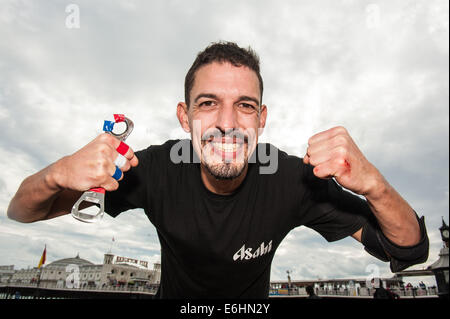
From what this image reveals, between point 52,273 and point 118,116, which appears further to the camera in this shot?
point 52,273

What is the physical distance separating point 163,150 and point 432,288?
43.4m

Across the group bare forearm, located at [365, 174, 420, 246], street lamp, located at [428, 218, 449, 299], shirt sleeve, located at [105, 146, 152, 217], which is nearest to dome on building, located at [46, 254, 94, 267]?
street lamp, located at [428, 218, 449, 299]

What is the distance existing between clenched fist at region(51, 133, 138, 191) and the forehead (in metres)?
1.23

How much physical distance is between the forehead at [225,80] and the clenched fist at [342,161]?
98cm

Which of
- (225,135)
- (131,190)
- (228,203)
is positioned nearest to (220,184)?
(228,203)

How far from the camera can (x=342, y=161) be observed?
1.97 meters

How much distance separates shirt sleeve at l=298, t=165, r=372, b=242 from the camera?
275cm

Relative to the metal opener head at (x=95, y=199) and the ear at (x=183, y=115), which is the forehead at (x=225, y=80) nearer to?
the ear at (x=183, y=115)

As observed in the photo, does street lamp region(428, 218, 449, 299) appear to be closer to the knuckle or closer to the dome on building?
the knuckle

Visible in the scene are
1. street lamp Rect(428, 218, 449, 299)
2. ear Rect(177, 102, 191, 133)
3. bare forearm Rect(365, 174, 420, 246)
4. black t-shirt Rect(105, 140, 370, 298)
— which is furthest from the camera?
street lamp Rect(428, 218, 449, 299)

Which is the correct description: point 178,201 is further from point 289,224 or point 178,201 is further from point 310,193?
point 310,193

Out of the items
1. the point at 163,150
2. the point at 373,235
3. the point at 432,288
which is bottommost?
the point at 432,288

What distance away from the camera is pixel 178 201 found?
275 centimetres
